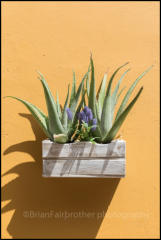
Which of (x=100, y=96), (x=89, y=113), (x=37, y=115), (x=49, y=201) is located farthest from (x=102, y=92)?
(x=49, y=201)

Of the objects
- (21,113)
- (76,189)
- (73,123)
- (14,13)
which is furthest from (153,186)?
(14,13)

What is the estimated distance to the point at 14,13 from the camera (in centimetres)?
82

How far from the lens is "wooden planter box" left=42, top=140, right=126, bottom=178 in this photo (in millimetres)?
635

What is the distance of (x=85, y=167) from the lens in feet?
2.10

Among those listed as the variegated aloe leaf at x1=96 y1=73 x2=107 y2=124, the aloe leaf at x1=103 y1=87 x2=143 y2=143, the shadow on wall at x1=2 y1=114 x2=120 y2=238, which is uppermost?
the variegated aloe leaf at x1=96 y1=73 x2=107 y2=124

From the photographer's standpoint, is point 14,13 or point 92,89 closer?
point 92,89

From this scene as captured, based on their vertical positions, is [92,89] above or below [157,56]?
below

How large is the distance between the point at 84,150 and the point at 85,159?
27 millimetres

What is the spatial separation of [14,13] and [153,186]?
2.71ft

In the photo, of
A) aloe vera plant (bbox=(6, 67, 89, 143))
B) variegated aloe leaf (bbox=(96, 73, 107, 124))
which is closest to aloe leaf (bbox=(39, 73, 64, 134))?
aloe vera plant (bbox=(6, 67, 89, 143))

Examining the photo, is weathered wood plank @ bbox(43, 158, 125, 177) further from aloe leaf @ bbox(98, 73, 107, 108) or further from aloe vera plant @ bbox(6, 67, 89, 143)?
aloe leaf @ bbox(98, 73, 107, 108)

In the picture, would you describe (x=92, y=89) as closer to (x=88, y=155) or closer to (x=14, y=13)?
A: (x=88, y=155)

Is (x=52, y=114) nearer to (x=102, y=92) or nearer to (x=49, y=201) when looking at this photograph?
(x=102, y=92)

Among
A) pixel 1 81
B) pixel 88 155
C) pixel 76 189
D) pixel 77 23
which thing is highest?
pixel 77 23
